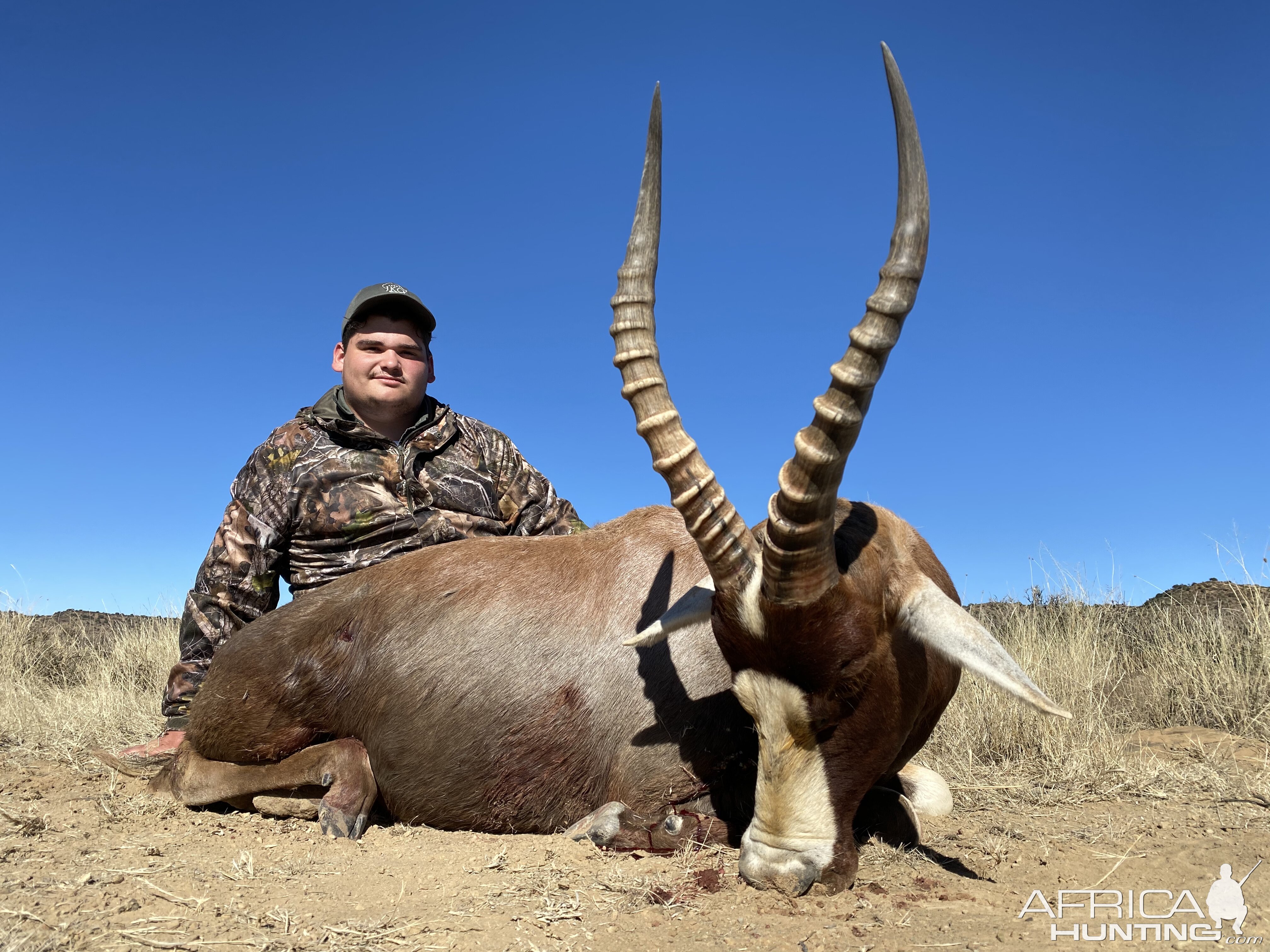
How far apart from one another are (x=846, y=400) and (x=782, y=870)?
165 cm

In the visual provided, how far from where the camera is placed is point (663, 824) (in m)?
3.79

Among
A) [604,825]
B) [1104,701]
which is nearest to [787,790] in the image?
[604,825]

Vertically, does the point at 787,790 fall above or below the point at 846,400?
below

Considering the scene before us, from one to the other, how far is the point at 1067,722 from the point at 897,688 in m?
4.07

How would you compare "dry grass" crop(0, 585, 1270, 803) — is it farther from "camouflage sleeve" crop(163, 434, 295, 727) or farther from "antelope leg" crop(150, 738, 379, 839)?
"antelope leg" crop(150, 738, 379, 839)

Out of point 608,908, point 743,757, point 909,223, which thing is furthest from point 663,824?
point 909,223

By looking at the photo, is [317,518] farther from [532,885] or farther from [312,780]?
[532,885]

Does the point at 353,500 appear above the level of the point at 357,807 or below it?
above

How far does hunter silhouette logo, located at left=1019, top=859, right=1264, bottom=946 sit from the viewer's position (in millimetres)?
2955


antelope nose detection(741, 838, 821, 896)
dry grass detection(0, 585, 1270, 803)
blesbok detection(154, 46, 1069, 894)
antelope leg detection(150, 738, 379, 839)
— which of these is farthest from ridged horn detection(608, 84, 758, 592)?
dry grass detection(0, 585, 1270, 803)

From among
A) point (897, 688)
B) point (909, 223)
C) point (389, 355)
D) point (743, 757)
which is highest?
point (389, 355)

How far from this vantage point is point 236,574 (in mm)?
5969

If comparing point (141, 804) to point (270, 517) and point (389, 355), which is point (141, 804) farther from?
point (389, 355)

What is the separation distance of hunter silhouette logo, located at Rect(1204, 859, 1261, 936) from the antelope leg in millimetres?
3439
